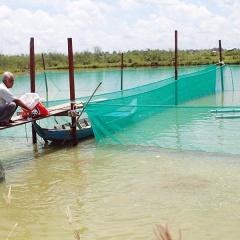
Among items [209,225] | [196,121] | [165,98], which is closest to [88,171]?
[196,121]

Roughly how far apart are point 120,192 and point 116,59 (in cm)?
3404

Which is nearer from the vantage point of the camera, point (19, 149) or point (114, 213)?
point (114, 213)

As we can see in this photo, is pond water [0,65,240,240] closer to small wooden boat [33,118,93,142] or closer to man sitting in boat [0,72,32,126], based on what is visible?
small wooden boat [33,118,93,142]

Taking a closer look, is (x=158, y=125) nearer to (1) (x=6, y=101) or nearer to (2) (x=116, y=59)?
(1) (x=6, y=101)

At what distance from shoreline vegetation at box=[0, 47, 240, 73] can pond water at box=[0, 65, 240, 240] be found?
997 inches

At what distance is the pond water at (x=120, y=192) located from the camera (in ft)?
15.5

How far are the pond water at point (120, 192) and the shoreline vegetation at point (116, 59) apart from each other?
25.3 metres

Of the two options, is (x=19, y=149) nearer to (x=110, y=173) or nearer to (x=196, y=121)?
(x=110, y=173)

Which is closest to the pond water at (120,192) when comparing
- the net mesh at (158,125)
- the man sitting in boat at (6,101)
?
the net mesh at (158,125)

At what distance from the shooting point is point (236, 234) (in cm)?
441

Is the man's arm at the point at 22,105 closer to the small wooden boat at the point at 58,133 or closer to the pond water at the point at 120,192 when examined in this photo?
the pond water at the point at 120,192

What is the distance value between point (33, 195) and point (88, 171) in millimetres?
1316

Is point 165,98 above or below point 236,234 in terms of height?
above

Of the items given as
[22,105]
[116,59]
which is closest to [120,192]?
[22,105]
